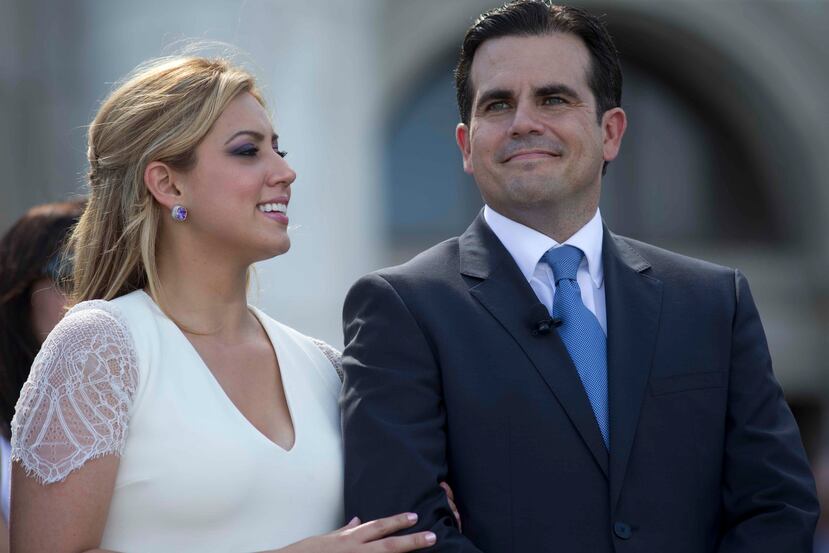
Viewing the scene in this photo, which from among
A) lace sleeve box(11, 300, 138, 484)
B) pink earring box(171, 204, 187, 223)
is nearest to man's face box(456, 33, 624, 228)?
pink earring box(171, 204, 187, 223)

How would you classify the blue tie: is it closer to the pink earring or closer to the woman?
the woman

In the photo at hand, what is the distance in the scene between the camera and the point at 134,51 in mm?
9977

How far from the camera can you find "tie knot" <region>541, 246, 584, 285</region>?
11.0ft

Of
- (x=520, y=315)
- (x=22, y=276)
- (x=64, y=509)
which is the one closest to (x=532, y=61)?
(x=520, y=315)

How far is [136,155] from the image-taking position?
11.1 ft

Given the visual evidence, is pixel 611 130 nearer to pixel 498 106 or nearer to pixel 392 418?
pixel 498 106

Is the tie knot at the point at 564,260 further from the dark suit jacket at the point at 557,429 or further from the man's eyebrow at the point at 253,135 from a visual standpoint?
the man's eyebrow at the point at 253,135

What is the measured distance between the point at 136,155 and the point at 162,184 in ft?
0.32

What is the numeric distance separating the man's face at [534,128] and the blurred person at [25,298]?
1328 mm

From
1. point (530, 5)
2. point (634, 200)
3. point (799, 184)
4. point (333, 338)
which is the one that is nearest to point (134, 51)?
point (333, 338)

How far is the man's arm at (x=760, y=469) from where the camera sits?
3115 mm

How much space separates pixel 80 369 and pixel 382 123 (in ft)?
25.9

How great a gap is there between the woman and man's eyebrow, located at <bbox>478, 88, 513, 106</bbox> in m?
0.53

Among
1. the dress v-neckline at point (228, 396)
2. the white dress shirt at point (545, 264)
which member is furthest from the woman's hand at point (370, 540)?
the white dress shirt at point (545, 264)
